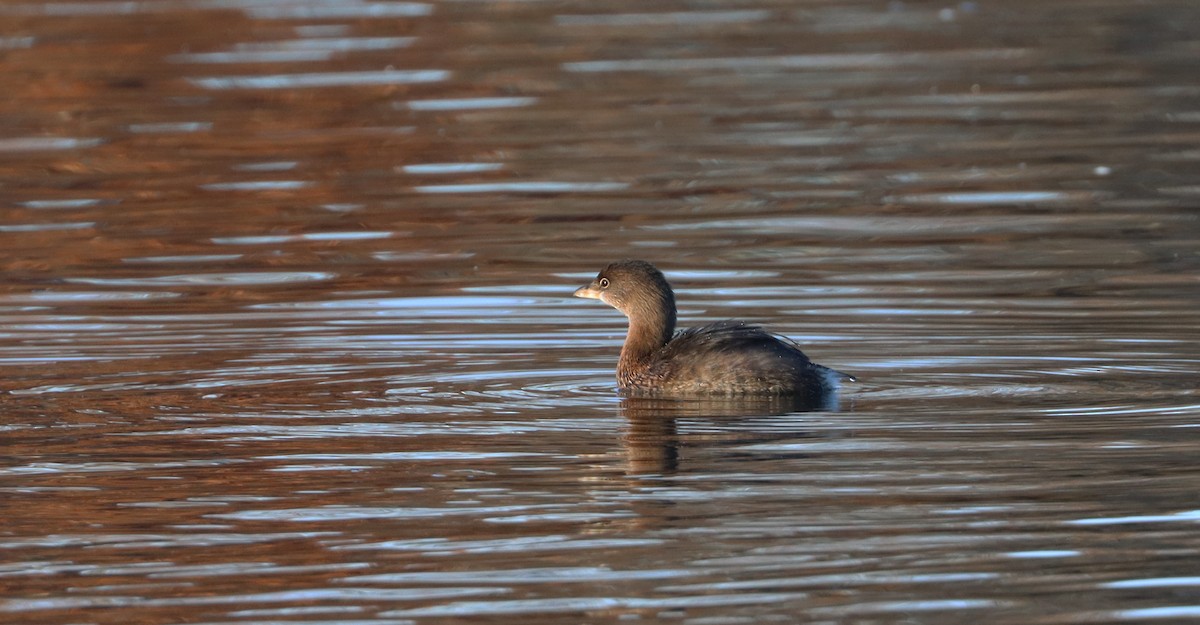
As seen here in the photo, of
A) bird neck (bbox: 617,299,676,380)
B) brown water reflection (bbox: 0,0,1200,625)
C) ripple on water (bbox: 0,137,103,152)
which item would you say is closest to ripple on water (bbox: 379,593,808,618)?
brown water reflection (bbox: 0,0,1200,625)

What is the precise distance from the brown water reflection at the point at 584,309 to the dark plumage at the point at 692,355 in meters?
0.16

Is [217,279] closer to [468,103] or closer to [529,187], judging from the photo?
[529,187]

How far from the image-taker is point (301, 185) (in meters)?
15.1

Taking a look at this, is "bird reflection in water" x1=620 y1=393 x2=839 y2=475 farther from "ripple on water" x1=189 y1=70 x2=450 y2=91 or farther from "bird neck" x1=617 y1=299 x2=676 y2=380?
"ripple on water" x1=189 y1=70 x2=450 y2=91

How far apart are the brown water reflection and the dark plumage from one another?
0.16 metres

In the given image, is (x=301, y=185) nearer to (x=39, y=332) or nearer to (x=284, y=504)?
(x=39, y=332)

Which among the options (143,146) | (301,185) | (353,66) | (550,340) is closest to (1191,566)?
(550,340)

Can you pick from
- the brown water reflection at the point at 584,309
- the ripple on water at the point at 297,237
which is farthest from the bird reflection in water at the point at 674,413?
the ripple on water at the point at 297,237

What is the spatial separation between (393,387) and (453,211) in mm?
4869

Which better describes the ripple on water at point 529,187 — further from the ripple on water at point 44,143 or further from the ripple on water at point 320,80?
the ripple on water at point 320,80

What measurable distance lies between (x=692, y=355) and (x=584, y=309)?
7.76 ft

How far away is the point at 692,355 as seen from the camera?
9109mm

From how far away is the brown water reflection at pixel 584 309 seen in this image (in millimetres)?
6488

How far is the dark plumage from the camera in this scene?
8797 mm
